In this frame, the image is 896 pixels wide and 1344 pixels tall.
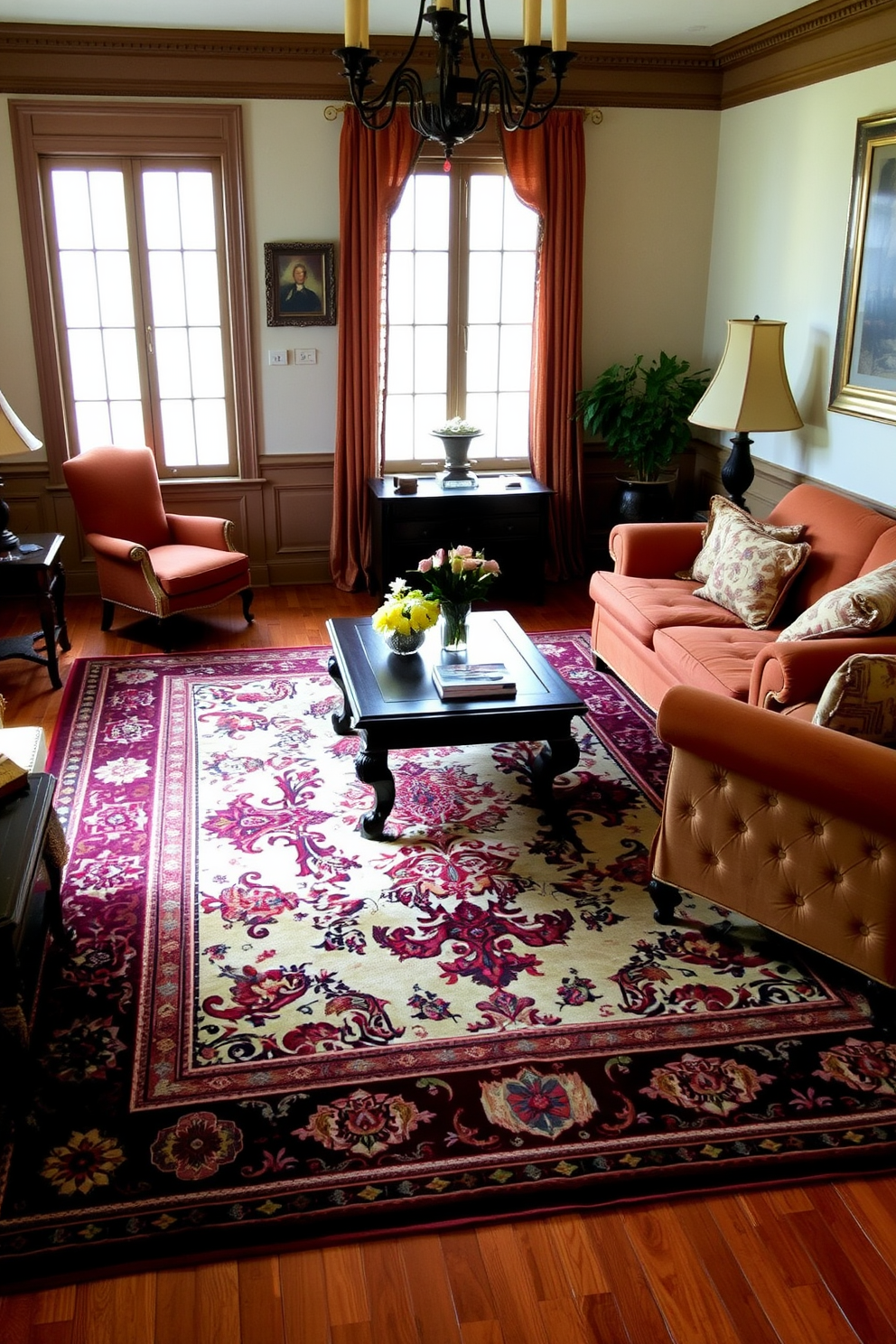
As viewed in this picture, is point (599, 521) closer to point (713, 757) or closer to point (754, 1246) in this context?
point (713, 757)

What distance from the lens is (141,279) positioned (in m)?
6.20

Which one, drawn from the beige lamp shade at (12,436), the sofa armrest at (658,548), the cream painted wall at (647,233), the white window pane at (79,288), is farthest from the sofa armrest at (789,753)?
the white window pane at (79,288)

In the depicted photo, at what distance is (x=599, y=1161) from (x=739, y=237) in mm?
5386

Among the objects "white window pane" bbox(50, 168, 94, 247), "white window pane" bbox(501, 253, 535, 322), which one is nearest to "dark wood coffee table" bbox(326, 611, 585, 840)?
"white window pane" bbox(501, 253, 535, 322)

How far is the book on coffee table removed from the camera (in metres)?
3.94

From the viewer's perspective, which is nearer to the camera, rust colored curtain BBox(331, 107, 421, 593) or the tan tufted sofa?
the tan tufted sofa

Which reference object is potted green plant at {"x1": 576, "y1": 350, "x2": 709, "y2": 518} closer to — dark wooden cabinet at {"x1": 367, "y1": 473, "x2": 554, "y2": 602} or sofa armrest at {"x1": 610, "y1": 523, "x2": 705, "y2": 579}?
dark wooden cabinet at {"x1": 367, "y1": 473, "x2": 554, "y2": 602}

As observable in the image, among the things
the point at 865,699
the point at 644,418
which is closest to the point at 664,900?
the point at 865,699

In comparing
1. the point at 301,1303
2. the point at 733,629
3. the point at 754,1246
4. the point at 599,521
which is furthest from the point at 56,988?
the point at 599,521

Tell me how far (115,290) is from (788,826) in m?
4.99

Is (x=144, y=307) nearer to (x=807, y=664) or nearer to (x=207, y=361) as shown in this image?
(x=207, y=361)

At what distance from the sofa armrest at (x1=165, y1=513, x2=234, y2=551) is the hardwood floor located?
14.1ft

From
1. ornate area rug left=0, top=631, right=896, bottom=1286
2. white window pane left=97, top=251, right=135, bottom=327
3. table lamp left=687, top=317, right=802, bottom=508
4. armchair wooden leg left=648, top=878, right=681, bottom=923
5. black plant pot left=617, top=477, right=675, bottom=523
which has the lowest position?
ornate area rug left=0, top=631, right=896, bottom=1286

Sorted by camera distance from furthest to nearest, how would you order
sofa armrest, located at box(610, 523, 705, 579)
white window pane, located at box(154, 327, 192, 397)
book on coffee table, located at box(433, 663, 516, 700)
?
white window pane, located at box(154, 327, 192, 397) → sofa armrest, located at box(610, 523, 705, 579) → book on coffee table, located at box(433, 663, 516, 700)
